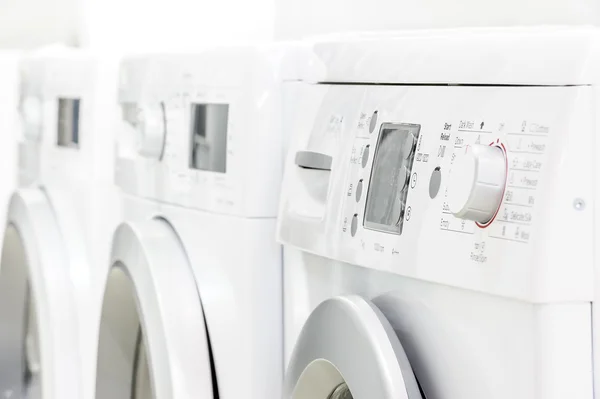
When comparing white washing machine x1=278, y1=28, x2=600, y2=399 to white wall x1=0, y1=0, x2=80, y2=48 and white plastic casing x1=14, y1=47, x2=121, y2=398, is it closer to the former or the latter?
white plastic casing x1=14, y1=47, x2=121, y2=398

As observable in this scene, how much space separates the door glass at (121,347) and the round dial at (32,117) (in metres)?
0.51

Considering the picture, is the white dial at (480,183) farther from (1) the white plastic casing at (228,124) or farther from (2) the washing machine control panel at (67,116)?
(2) the washing machine control panel at (67,116)

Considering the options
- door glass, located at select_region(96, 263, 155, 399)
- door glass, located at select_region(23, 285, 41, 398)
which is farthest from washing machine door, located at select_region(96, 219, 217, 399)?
door glass, located at select_region(23, 285, 41, 398)

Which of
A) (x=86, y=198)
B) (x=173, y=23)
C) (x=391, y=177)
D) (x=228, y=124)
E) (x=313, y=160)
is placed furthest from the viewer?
(x=173, y=23)

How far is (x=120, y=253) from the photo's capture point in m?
0.96

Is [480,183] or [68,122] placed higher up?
[68,122]

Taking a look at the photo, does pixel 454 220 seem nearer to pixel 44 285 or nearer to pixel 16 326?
pixel 44 285

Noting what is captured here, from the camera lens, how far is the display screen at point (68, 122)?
1.29m

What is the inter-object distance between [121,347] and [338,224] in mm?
432

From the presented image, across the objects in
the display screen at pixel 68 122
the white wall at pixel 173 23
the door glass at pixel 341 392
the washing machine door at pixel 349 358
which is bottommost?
the door glass at pixel 341 392

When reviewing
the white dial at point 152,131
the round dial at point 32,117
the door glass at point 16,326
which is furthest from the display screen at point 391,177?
the round dial at point 32,117

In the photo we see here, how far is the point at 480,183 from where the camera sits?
506 mm

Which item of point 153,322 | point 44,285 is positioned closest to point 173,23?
point 44,285

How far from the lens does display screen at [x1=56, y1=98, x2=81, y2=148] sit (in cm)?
129
